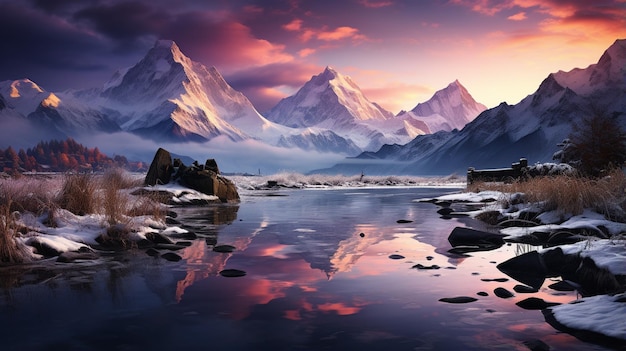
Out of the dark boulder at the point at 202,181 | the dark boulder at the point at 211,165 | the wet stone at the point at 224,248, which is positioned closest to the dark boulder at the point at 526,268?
the wet stone at the point at 224,248

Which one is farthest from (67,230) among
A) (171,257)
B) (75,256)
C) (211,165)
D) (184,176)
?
(211,165)

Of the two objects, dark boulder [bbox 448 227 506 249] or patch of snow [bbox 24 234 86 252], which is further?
dark boulder [bbox 448 227 506 249]

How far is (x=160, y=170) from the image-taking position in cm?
3484

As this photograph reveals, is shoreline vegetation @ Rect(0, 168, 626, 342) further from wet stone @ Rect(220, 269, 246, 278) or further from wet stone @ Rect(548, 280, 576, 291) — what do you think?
wet stone @ Rect(220, 269, 246, 278)

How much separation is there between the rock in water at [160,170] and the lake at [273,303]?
22770 millimetres

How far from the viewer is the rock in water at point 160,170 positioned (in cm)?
3447

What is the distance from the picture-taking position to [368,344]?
5848 millimetres

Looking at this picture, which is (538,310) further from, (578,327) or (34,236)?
(34,236)

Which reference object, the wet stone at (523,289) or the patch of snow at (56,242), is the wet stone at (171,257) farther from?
the wet stone at (523,289)

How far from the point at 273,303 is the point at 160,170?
95.4ft

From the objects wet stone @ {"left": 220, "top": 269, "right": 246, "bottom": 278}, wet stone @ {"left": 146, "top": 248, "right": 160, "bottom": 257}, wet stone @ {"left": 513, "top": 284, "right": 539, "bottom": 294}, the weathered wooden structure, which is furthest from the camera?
the weathered wooden structure

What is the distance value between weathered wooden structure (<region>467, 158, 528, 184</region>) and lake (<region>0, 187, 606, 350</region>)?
26652 mm

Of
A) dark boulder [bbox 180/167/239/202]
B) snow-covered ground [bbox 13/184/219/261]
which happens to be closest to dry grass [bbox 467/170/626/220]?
snow-covered ground [bbox 13/184/219/261]

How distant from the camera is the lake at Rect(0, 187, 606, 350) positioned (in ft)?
19.6
